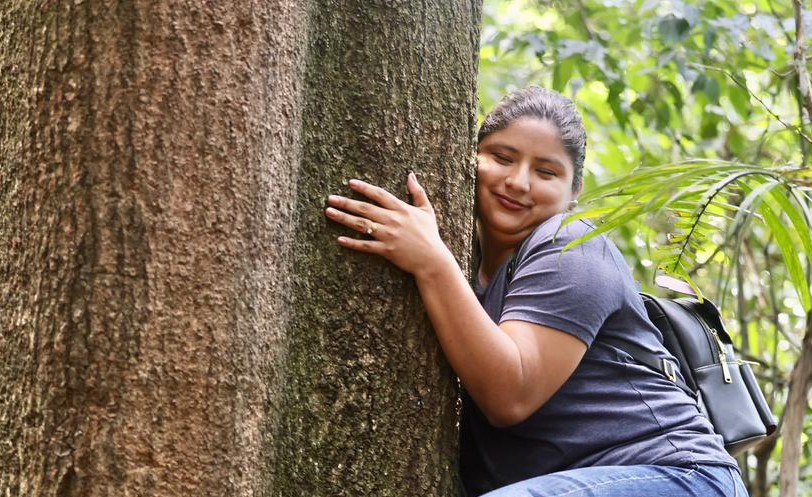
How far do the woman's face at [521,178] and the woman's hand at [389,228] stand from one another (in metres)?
0.51

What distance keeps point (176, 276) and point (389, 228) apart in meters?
0.51

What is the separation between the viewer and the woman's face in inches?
96.3

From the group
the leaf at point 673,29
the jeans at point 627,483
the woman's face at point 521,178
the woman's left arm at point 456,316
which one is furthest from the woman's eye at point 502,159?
the leaf at point 673,29

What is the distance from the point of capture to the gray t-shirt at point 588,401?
2107mm

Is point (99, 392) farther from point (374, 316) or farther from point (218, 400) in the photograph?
point (374, 316)

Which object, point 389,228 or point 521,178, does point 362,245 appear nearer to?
point 389,228

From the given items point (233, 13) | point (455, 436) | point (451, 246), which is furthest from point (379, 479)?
point (233, 13)

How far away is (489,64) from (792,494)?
3.82 meters

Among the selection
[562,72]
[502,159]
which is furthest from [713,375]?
[562,72]

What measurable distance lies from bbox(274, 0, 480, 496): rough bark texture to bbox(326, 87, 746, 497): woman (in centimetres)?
5

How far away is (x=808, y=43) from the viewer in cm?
341

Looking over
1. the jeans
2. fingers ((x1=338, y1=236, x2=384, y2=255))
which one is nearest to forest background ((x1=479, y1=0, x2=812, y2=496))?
the jeans

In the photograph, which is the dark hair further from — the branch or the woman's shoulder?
the branch

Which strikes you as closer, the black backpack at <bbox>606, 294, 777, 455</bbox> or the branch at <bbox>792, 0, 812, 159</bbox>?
the black backpack at <bbox>606, 294, 777, 455</bbox>
